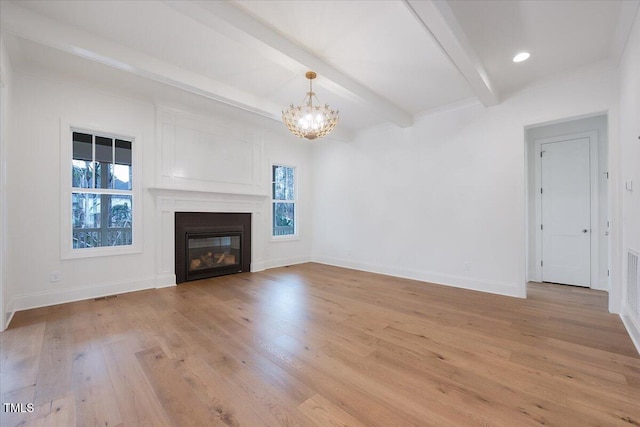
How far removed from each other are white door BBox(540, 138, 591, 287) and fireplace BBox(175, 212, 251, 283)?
543 centimetres

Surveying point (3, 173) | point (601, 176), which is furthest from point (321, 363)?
point (601, 176)

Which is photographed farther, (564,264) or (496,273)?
(564,264)

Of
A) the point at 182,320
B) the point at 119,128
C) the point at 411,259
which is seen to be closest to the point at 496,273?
the point at 411,259

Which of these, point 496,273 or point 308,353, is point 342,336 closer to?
point 308,353

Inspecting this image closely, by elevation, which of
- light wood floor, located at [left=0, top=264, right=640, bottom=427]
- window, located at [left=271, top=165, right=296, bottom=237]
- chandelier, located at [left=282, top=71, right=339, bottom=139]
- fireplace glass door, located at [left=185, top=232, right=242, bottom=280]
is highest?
chandelier, located at [left=282, top=71, right=339, bottom=139]

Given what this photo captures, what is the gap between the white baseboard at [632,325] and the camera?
7.77 ft

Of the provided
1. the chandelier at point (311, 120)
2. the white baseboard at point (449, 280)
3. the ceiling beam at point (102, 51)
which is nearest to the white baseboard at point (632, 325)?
the white baseboard at point (449, 280)

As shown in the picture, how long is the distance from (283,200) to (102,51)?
13.3 feet

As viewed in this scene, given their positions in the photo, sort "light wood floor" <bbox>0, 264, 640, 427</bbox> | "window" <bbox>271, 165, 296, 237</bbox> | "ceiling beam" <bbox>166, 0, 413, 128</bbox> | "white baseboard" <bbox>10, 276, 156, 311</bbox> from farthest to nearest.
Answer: "window" <bbox>271, 165, 296, 237</bbox> → "white baseboard" <bbox>10, 276, 156, 311</bbox> → "ceiling beam" <bbox>166, 0, 413, 128</bbox> → "light wood floor" <bbox>0, 264, 640, 427</bbox>

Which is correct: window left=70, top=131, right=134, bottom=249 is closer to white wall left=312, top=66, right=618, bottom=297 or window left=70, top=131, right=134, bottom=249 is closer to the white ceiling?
the white ceiling

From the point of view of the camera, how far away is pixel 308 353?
2.25m

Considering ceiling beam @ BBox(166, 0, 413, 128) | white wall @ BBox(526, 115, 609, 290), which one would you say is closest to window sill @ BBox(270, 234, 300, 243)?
ceiling beam @ BBox(166, 0, 413, 128)

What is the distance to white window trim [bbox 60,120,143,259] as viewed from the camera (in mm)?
3539

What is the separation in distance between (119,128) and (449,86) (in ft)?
15.6
